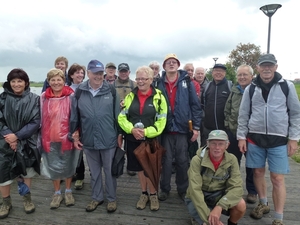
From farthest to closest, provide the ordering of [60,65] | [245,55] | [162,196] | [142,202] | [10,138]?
[245,55], [60,65], [162,196], [142,202], [10,138]

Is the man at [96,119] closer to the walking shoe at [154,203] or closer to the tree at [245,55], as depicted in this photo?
the walking shoe at [154,203]

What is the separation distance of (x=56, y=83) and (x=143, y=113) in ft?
4.43

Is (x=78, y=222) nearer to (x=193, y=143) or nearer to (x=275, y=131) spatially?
(x=193, y=143)

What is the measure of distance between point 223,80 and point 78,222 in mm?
3189

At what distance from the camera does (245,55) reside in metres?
23.8

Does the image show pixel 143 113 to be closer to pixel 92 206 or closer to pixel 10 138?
pixel 92 206

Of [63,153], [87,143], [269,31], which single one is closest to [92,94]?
[87,143]

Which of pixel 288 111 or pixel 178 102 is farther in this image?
pixel 178 102

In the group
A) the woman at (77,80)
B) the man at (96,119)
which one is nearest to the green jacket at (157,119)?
the man at (96,119)

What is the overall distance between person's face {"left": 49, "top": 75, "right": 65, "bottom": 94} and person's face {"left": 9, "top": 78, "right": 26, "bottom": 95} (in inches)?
15.4

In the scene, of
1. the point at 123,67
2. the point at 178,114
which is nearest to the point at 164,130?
the point at 178,114

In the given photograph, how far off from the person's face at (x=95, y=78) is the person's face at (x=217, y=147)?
5.85 ft

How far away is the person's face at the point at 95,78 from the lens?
3.55m

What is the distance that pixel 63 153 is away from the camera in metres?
3.71
